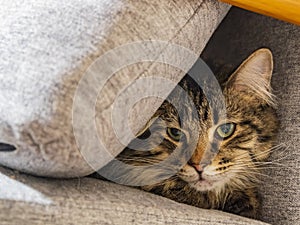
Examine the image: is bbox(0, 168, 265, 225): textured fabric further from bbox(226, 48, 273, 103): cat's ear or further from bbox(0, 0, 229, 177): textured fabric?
bbox(226, 48, 273, 103): cat's ear

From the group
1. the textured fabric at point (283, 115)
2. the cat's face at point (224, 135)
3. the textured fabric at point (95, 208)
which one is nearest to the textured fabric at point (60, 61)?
the textured fabric at point (95, 208)

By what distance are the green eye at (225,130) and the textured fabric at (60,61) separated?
0.23 m

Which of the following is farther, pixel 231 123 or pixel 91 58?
pixel 231 123

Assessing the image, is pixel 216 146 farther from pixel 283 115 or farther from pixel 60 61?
pixel 60 61

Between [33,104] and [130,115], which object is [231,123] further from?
[33,104]

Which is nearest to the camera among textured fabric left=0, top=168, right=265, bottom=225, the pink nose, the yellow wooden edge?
textured fabric left=0, top=168, right=265, bottom=225

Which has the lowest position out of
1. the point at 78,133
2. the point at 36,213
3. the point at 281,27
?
the point at 36,213

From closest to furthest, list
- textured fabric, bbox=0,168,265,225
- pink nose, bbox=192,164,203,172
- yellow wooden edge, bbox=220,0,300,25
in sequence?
textured fabric, bbox=0,168,265,225
yellow wooden edge, bbox=220,0,300,25
pink nose, bbox=192,164,203,172

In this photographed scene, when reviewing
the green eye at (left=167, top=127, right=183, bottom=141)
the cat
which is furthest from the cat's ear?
the green eye at (left=167, top=127, right=183, bottom=141)

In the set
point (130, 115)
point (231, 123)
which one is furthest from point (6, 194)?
point (231, 123)

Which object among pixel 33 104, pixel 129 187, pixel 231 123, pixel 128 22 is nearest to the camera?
pixel 33 104

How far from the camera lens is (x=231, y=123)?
1145mm

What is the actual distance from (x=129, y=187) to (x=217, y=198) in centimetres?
26

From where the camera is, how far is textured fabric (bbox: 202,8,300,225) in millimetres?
1101
